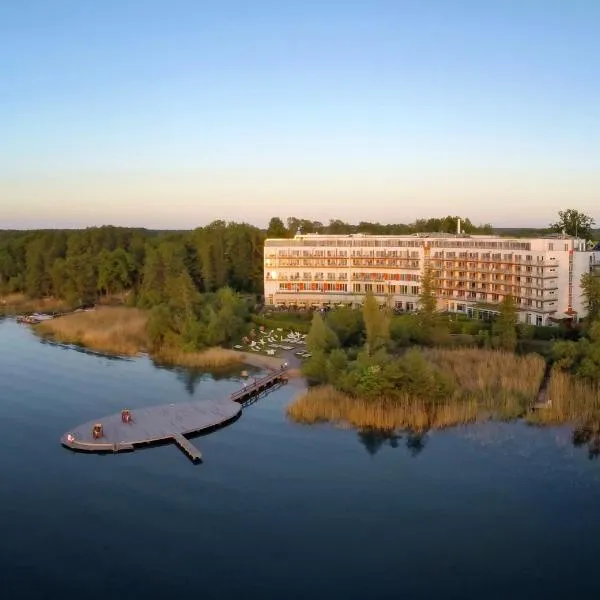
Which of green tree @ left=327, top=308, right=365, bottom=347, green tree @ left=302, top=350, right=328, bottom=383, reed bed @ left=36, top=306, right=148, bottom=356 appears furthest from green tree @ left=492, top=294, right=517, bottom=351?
reed bed @ left=36, top=306, right=148, bottom=356

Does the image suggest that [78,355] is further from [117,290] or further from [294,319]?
[117,290]

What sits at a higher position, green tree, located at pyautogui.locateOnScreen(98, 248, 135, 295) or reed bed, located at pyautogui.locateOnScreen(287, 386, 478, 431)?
green tree, located at pyautogui.locateOnScreen(98, 248, 135, 295)

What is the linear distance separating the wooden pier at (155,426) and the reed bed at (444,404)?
3940 millimetres

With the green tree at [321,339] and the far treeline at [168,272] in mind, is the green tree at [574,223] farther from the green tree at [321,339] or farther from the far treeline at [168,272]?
the green tree at [321,339]

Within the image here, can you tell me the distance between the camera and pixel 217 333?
52.6 meters

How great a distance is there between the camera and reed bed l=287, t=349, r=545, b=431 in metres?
33.1

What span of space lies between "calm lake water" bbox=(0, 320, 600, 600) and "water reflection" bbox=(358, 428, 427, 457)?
118 mm

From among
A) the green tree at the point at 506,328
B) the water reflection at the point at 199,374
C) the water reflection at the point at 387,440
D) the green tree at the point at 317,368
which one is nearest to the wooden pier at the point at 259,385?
the green tree at the point at 317,368

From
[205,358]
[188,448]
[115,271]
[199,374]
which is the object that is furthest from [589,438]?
[115,271]

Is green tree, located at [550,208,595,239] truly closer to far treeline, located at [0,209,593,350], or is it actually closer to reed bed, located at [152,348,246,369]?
far treeline, located at [0,209,593,350]

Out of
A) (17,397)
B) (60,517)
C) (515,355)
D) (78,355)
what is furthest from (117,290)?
(60,517)

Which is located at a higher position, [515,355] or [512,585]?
[515,355]

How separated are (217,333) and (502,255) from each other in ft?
79.7

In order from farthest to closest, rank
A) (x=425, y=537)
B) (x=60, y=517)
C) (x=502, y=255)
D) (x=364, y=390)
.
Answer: (x=502, y=255), (x=364, y=390), (x=60, y=517), (x=425, y=537)
